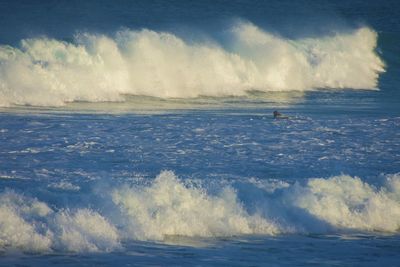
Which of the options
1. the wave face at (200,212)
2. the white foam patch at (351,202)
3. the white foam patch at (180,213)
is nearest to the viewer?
the wave face at (200,212)

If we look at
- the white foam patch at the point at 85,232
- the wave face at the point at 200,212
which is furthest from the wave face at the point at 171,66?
the white foam patch at the point at 85,232

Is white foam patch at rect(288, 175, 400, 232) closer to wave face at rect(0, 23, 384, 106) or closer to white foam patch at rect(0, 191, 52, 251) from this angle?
white foam patch at rect(0, 191, 52, 251)

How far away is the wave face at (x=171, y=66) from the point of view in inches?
927

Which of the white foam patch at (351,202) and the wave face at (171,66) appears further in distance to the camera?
the wave face at (171,66)

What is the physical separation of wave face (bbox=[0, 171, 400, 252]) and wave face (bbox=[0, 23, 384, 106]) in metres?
10.6

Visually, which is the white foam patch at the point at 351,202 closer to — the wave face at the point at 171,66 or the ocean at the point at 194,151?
the ocean at the point at 194,151

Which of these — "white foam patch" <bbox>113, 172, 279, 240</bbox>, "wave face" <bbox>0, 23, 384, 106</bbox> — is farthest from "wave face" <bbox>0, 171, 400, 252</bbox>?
"wave face" <bbox>0, 23, 384, 106</bbox>

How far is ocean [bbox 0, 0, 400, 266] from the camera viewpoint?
9.79 meters

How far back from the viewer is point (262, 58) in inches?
1271

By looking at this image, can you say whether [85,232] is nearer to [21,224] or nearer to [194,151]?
[21,224]

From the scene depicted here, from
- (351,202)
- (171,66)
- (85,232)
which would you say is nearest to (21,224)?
(85,232)

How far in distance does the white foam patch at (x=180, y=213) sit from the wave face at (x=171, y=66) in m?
10.6

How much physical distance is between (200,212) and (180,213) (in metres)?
0.27

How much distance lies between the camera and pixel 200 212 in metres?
10.8
